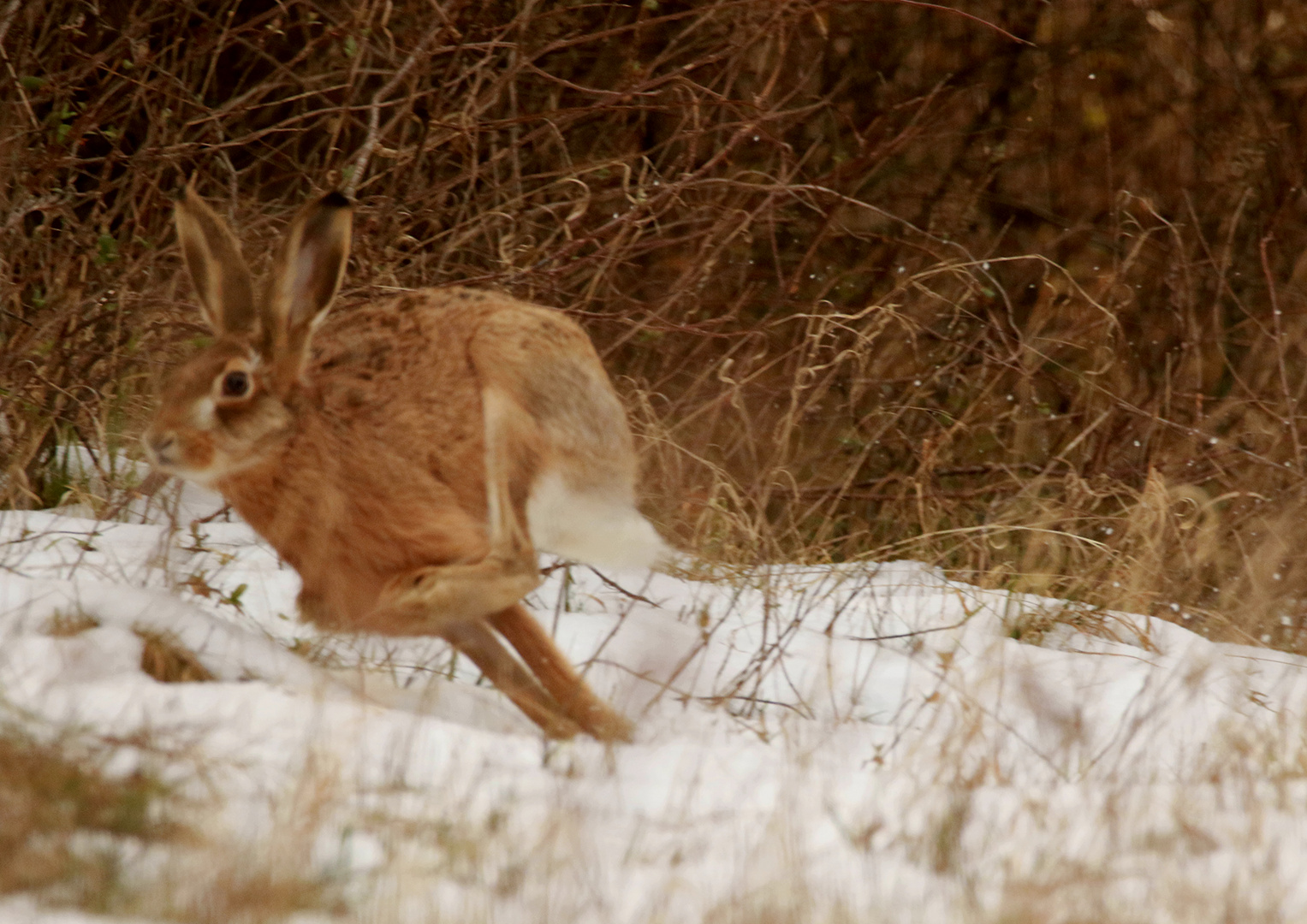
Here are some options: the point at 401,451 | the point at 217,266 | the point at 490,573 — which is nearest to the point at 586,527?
the point at 490,573

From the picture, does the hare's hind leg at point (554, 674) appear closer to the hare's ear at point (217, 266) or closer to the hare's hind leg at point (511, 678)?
the hare's hind leg at point (511, 678)

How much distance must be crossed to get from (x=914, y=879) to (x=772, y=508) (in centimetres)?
400

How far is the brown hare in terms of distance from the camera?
10.2 ft

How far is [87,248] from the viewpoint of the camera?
214 inches

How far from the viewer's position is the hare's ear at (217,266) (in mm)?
3252

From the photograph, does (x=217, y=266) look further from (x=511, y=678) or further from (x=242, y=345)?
(x=511, y=678)

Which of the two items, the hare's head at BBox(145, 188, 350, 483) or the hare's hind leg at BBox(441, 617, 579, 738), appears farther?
the hare's hind leg at BBox(441, 617, 579, 738)

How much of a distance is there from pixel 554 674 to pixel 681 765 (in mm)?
361

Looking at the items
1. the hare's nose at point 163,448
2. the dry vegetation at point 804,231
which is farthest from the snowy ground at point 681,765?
the dry vegetation at point 804,231

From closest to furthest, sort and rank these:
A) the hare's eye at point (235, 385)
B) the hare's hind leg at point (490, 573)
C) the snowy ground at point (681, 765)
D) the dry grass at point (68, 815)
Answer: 1. the dry grass at point (68, 815)
2. the snowy ground at point (681, 765)
3. the hare's hind leg at point (490, 573)
4. the hare's eye at point (235, 385)

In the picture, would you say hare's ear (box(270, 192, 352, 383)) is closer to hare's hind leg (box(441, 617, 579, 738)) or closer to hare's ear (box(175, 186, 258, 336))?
hare's ear (box(175, 186, 258, 336))

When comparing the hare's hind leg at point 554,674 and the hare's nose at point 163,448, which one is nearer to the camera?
the hare's nose at point 163,448

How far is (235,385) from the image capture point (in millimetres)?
3166

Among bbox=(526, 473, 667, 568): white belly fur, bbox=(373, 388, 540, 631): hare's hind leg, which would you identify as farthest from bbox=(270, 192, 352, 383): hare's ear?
bbox=(526, 473, 667, 568): white belly fur
